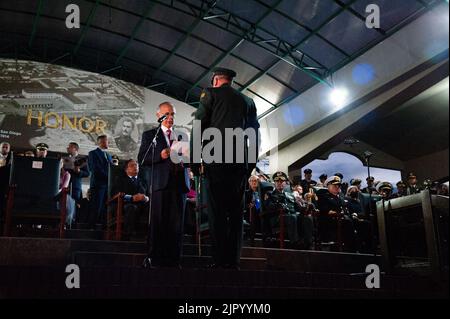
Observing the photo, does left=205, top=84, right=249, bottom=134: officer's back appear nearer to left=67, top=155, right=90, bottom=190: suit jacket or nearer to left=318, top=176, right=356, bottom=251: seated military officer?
left=318, top=176, right=356, bottom=251: seated military officer

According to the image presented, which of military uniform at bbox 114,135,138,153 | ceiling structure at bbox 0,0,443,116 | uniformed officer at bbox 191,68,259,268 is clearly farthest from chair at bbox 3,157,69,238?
military uniform at bbox 114,135,138,153

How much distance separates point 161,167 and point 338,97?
8.37 m

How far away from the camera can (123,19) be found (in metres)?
11.7

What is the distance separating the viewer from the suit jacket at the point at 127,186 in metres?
5.80

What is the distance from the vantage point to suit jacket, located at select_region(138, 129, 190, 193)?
3.97 metres

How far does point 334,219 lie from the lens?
6801 mm

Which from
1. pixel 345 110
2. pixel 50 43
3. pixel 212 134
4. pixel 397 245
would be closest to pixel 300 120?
pixel 345 110

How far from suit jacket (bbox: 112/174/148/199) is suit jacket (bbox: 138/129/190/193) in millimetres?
1834

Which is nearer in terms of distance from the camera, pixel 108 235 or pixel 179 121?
pixel 108 235

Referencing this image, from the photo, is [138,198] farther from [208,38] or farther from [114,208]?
[208,38]

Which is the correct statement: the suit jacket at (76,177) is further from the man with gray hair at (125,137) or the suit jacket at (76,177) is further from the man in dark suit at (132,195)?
the man with gray hair at (125,137)

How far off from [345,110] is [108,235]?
25.8 ft

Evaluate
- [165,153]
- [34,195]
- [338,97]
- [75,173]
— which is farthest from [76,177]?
[338,97]
